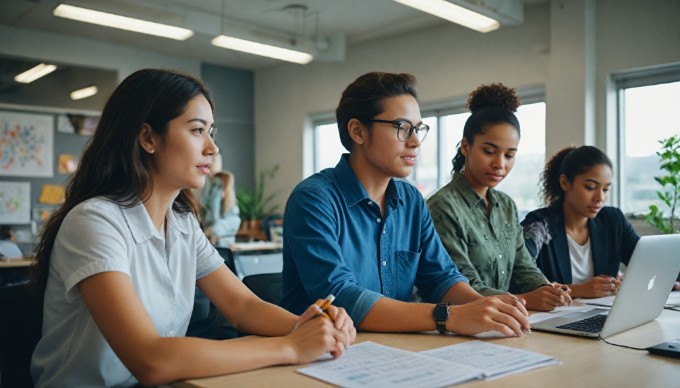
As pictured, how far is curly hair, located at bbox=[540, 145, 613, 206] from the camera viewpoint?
2699 millimetres

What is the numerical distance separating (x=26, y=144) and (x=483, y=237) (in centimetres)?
617

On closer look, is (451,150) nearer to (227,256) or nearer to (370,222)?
(227,256)

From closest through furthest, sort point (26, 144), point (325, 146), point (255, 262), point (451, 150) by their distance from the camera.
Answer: point (255, 262), point (451, 150), point (26, 144), point (325, 146)

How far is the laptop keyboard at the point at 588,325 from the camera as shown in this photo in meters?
1.45

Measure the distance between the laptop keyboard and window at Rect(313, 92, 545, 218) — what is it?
362cm

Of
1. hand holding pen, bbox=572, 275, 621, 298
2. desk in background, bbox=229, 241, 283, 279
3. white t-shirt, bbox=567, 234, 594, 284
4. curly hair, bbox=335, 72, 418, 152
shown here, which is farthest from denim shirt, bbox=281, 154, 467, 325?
desk in background, bbox=229, 241, 283, 279

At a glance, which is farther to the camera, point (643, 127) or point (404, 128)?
point (643, 127)

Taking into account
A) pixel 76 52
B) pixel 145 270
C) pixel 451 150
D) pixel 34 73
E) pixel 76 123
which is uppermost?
pixel 76 52

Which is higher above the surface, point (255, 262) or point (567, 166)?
point (567, 166)

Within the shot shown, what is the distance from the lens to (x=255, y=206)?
8125mm

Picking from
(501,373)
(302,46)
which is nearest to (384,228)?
(501,373)

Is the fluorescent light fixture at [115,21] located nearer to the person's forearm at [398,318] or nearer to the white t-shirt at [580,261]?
the white t-shirt at [580,261]

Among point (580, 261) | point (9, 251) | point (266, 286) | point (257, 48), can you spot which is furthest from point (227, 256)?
point (257, 48)

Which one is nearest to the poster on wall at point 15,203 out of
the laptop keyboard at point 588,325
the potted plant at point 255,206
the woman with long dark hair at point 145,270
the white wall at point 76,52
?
the white wall at point 76,52
